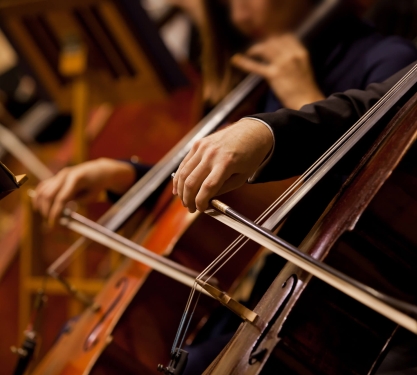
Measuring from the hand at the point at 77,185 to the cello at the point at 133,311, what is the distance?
7 centimetres

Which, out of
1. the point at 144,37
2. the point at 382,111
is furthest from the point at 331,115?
the point at 144,37

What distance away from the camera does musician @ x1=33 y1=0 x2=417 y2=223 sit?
85 centimetres

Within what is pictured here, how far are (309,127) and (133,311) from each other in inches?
16.0

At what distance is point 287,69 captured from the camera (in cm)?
91

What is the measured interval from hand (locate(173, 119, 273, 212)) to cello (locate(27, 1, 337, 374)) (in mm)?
326

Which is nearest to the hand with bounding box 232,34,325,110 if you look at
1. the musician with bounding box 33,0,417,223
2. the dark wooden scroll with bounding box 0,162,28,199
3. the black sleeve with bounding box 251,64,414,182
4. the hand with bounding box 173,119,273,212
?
the musician with bounding box 33,0,417,223

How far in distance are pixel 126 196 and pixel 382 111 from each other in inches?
23.9

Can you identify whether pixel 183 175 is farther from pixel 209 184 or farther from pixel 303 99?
pixel 303 99

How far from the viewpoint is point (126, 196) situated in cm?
103

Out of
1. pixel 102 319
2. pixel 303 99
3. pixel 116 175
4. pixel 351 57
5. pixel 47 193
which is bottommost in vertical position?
pixel 102 319

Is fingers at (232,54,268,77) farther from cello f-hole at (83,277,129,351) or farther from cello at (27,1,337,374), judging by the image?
cello f-hole at (83,277,129,351)

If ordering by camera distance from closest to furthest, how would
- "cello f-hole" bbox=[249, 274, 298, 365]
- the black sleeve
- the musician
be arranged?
"cello f-hole" bbox=[249, 274, 298, 365] < the black sleeve < the musician

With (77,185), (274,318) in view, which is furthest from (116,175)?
(274,318)

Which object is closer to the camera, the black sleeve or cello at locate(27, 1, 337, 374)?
the black sleeve
